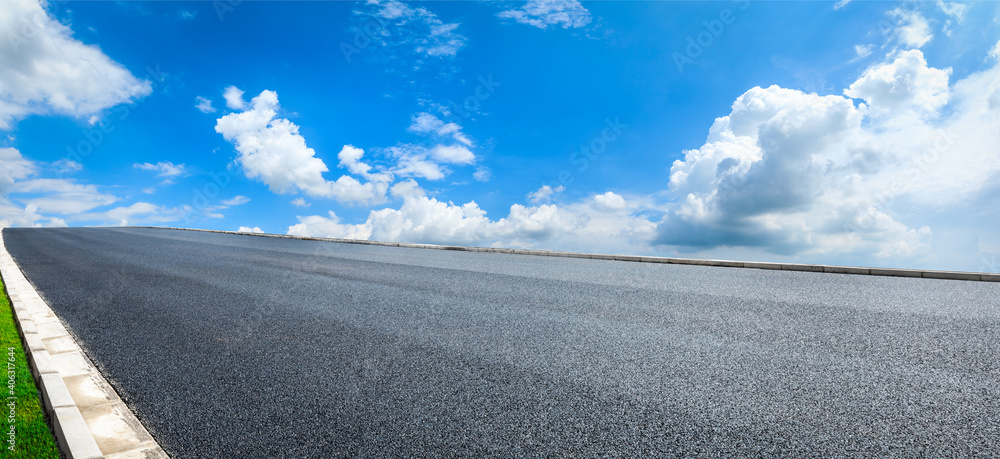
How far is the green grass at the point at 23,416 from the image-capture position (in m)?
2.47

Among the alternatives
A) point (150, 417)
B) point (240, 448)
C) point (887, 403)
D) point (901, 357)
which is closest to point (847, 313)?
point (901, 357)

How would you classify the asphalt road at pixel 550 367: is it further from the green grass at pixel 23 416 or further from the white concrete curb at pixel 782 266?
the white concrete curb at pixel 782 266

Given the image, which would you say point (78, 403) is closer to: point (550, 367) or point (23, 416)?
point (23, 416)

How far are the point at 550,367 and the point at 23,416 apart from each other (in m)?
3.39

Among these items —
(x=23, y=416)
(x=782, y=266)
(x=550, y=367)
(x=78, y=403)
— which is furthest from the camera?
(x=782, y=266)

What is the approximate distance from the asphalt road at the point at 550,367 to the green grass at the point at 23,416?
0.44 meters

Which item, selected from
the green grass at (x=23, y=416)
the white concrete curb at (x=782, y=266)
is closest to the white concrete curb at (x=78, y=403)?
the green grass at (x=23, y=416)

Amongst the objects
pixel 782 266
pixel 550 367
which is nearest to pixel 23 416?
pixel 550 367

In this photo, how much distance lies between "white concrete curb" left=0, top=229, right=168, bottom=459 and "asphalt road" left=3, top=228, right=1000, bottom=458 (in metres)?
0.13

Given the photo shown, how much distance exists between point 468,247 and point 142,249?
9.62m

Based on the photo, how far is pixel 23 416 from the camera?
2.81m

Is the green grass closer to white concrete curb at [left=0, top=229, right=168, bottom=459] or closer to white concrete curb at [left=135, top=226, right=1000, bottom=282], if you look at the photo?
white concrete curb at [left=0, top=229, right=168, bottom=459]

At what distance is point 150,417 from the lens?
2846 millimetres

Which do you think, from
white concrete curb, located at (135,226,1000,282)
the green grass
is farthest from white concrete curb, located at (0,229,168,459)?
white concrete curb, located at (135,226,1000,282)
